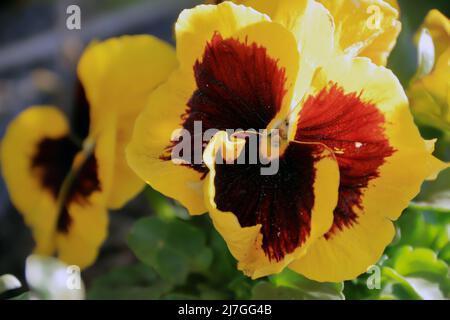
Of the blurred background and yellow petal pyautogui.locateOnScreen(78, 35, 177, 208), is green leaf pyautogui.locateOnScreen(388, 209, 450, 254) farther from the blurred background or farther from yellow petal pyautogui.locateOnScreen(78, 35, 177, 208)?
the blurred background

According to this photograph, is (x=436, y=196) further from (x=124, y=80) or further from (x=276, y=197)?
(x=124, y=80)

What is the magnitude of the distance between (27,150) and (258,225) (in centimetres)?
50

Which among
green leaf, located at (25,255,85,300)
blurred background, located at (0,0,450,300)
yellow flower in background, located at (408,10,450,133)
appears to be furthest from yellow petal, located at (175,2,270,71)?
blurred background, located at (0,0,450,300)

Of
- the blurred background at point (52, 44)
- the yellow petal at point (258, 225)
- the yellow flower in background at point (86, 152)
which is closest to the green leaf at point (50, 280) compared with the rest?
the yellow flower in background at point (86, 152)

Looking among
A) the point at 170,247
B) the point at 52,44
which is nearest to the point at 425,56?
the point at 170,247

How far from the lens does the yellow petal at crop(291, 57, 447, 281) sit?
2.23 ft

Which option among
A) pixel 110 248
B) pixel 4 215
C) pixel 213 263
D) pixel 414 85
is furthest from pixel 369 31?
pixel 4 215

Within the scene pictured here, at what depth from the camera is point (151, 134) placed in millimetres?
741

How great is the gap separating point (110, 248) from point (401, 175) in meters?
0.81

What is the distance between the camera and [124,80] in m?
0.93

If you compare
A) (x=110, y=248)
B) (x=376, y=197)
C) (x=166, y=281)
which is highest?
(x=376, y=197)

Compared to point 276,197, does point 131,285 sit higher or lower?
lower

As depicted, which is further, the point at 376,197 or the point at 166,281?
the point at 166,281
